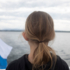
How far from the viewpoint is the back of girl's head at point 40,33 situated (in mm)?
670

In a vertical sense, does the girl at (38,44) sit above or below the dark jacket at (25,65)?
above

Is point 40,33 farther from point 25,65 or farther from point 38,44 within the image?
point 25,65

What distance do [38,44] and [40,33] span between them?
3.0 inches

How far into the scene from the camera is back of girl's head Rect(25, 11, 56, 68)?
2.20 feet

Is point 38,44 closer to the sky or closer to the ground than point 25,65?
closer to the sky

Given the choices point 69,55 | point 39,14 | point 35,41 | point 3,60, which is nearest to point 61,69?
point 35,41

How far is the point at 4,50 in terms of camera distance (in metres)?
1.64

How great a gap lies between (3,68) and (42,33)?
1140 millimetres

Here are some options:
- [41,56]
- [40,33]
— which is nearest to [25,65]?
[41,56]

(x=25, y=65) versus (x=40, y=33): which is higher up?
(x=40, y=33)

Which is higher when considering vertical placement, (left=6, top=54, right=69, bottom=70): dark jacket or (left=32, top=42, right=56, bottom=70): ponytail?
(left=32, top=42, right=56, bottom=70): ponytail

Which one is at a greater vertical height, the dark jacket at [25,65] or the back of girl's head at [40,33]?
the back of girl's head at [40,33]

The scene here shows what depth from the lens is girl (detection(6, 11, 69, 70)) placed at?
0.67 metres

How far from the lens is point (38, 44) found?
703 mm
